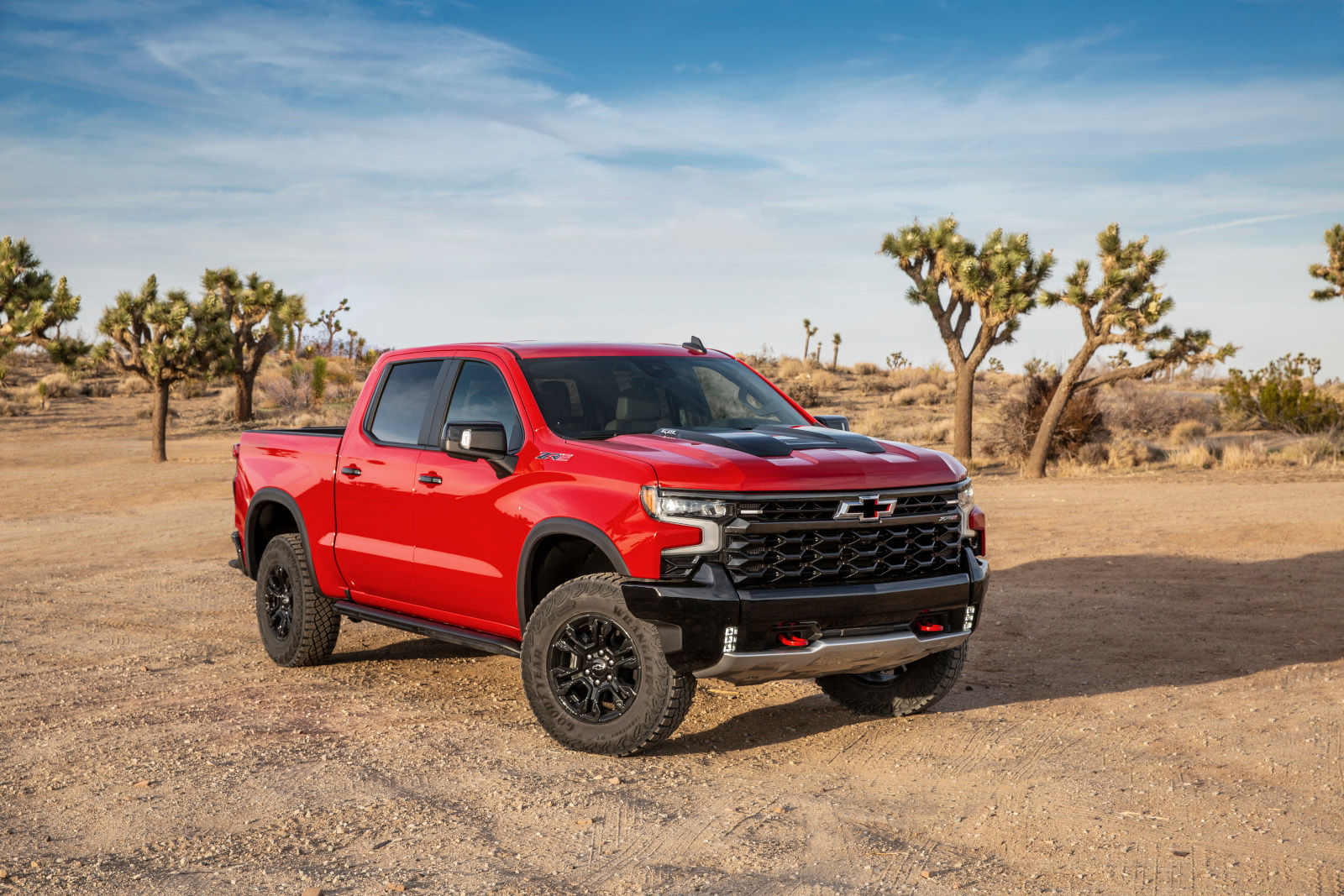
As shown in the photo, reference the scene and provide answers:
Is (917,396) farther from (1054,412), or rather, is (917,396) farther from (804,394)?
(1054,412)

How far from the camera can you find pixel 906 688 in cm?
673

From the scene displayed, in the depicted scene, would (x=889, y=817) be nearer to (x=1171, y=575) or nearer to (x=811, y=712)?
(x=811, y=712)

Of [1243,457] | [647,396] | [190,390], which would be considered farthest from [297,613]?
[190,390]

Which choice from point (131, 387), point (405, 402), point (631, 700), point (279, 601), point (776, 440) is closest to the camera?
point (631, 700)

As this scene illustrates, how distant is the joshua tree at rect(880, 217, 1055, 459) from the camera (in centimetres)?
2728

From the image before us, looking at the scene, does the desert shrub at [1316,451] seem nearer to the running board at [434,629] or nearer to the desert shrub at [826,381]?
the running board at [434,629]

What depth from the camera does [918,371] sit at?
61.9m

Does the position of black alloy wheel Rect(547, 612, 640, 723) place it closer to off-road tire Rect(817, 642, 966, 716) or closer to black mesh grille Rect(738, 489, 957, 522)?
black mesh grille Rect(738, 489, 957, 522)

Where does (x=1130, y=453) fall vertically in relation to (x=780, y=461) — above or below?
below

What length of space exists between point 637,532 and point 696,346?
7.20 ft

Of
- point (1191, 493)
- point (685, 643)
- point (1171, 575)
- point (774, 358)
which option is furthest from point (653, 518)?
point (774, 358)

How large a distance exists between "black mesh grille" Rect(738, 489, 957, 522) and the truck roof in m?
1.86

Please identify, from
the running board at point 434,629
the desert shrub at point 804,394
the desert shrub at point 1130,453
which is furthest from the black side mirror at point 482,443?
the desert shrub at point 804,394

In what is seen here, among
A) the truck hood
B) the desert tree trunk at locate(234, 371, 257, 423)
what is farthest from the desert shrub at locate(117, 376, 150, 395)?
the truck hood
